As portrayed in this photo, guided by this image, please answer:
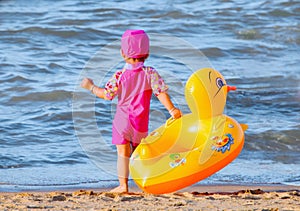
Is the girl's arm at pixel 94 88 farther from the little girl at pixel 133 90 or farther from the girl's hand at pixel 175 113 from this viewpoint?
the girl's hand at pixel 175 113

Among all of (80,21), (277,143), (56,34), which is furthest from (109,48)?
(277,143)

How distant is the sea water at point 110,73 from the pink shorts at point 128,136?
40.6 inches

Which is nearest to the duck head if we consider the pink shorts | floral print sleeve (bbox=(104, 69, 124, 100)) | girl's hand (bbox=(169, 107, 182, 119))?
girl's hand (bbox=(169, 107, 182, 119))

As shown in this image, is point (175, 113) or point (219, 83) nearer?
point (175, 113)

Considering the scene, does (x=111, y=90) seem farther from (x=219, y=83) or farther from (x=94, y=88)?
(x=219, y=83)

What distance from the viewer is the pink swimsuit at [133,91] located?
4.97 m

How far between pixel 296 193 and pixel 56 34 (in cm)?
736

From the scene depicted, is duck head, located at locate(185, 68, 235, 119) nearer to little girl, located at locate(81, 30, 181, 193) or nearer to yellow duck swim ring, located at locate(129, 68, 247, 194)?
yellow duck swim ring, located at locate(129, 68, 247, 194)

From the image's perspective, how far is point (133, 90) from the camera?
4.98m

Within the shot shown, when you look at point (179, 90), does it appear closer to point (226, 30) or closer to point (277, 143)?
point (277, 143)

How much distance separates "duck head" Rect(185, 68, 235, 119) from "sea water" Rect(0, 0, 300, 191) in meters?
1.17

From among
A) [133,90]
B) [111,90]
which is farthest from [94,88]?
[133,90]

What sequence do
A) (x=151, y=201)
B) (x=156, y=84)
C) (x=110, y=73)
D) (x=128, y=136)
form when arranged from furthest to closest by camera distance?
(x=110, y=73), (x=128, y=136), (x=156, y=84), (x=151, y=201)

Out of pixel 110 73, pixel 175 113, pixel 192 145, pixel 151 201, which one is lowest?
pixel 110 73
